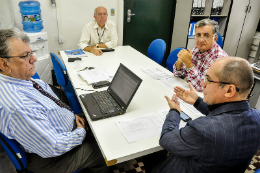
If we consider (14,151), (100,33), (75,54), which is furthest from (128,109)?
(100,33)

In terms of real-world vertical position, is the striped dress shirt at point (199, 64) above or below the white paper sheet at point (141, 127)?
above

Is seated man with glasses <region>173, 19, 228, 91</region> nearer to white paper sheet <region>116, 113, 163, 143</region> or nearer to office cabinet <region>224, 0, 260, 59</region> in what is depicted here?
white paper sheet <region>116, 113, 163, 143</region>

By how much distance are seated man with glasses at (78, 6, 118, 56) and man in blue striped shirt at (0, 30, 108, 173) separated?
77.9 inches

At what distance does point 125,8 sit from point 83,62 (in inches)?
79.5

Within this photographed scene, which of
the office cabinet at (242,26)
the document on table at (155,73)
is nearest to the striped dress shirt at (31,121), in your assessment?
the document on table at (155,73)

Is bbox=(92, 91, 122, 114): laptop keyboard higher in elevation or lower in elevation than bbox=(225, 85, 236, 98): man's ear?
lower

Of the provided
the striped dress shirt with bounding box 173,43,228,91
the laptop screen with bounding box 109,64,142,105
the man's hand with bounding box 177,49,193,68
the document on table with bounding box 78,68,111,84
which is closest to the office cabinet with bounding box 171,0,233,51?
the striped dress shirt with bounding box 173,43,228,91

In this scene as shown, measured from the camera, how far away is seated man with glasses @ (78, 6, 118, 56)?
306 centimetres

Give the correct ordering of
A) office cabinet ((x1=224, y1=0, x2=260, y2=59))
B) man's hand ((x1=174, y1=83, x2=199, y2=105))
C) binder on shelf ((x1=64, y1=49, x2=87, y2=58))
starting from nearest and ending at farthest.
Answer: man's hand ((x1=174, y1=83, x2=199, y2=105))
binder on shelf ((x1=64, y1=49, x2=87, y2=58))
office cabinet ((x1=224, y1=0, x2=260, y2=59))

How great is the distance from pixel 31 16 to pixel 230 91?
319cm

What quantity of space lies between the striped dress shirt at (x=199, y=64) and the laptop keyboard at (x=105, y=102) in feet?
2.69

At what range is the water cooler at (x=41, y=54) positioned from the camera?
2952mm

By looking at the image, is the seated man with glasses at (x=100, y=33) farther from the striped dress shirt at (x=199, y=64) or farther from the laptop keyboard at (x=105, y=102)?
the laptop keyboard at (x=105, y=102)

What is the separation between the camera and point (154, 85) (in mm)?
1791
